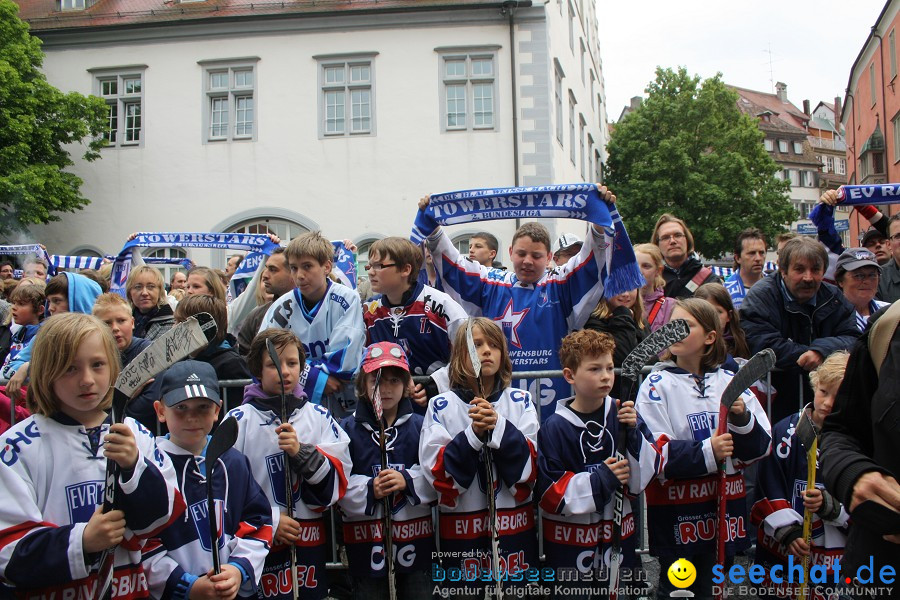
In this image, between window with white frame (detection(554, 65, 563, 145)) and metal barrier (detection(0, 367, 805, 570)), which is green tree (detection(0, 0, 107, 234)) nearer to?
window with white frame (detection(554, 65, 563, 145))

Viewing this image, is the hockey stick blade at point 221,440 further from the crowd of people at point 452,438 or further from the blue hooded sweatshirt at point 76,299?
the blue hooded sweatshirt at point 76,299

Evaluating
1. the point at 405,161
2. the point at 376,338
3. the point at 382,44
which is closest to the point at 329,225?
the point at 405,161

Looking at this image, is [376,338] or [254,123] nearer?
[376,338]

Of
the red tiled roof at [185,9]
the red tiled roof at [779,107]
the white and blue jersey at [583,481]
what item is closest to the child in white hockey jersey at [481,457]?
the white and blue jersey at [583,481]

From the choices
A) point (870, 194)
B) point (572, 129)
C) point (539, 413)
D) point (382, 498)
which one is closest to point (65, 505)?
point (382, 498)

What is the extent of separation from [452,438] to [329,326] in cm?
129

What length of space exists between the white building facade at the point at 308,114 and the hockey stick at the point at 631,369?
1513cm

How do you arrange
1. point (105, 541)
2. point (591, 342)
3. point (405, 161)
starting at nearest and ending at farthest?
point (105, 541) → point (591, 342) → point (405, 161)

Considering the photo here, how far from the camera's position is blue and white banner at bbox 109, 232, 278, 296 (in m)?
8.99

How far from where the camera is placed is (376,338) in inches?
192

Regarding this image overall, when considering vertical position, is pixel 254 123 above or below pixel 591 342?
above

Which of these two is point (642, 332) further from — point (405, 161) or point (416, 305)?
point (405, 161)

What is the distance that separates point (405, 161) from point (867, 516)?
1791 centimetres

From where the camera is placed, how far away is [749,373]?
345cm
